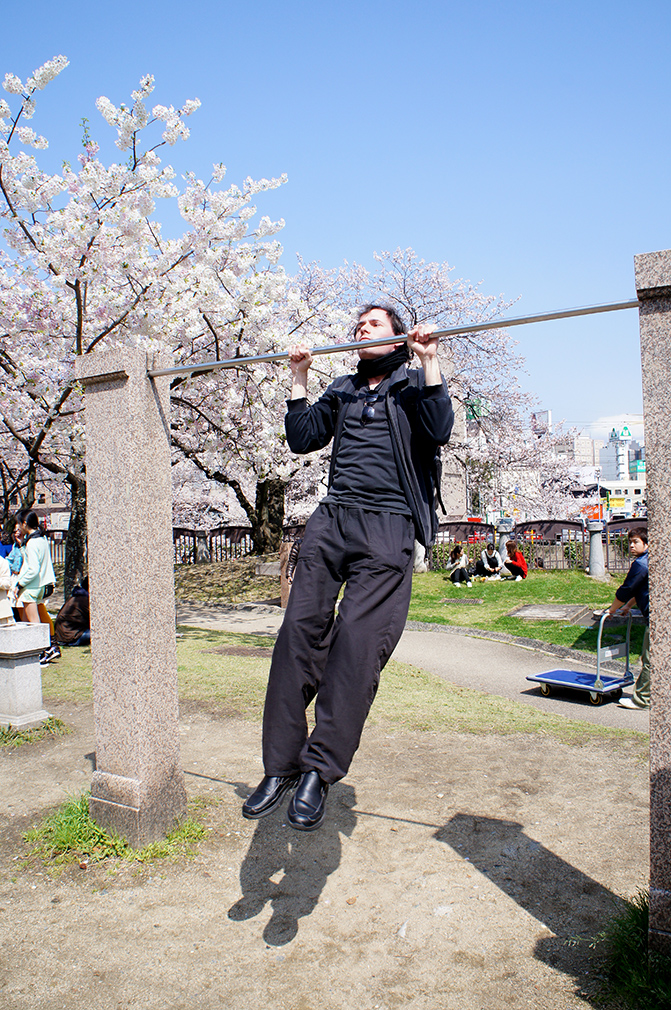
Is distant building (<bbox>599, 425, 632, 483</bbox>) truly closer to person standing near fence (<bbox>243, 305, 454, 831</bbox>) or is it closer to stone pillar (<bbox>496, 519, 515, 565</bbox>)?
stone pillar (<bbox>496, 519, 515, 565</bbox>)

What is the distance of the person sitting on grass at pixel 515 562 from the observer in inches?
736

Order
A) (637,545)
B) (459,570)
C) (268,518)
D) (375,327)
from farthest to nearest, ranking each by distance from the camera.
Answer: (268,518) < (459,570) < (637,545) < (375,327)

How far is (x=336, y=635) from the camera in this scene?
2945mm

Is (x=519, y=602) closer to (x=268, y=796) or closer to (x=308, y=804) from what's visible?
(x=268, y=796)

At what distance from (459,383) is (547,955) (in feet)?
76.6

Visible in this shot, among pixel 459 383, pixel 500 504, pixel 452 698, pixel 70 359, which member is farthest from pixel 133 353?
pixel 500 504

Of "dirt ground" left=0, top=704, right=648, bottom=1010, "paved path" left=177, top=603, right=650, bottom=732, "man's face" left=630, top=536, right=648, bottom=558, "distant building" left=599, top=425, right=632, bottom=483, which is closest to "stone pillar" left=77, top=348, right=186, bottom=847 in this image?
"dirt ground" left=0, top=704, right=648, bottom=1010

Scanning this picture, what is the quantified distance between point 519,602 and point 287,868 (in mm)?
12501

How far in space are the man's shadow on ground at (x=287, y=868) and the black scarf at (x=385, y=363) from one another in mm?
2240

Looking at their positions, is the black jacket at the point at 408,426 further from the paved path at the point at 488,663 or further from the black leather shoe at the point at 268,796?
the paved path at the point at 488,663

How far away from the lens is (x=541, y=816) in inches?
159

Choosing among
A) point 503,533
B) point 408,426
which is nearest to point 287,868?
point 408,426

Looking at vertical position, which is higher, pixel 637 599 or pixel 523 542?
pixel 637 599

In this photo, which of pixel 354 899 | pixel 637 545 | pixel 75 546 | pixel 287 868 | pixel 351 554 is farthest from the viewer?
pixel 75 546
